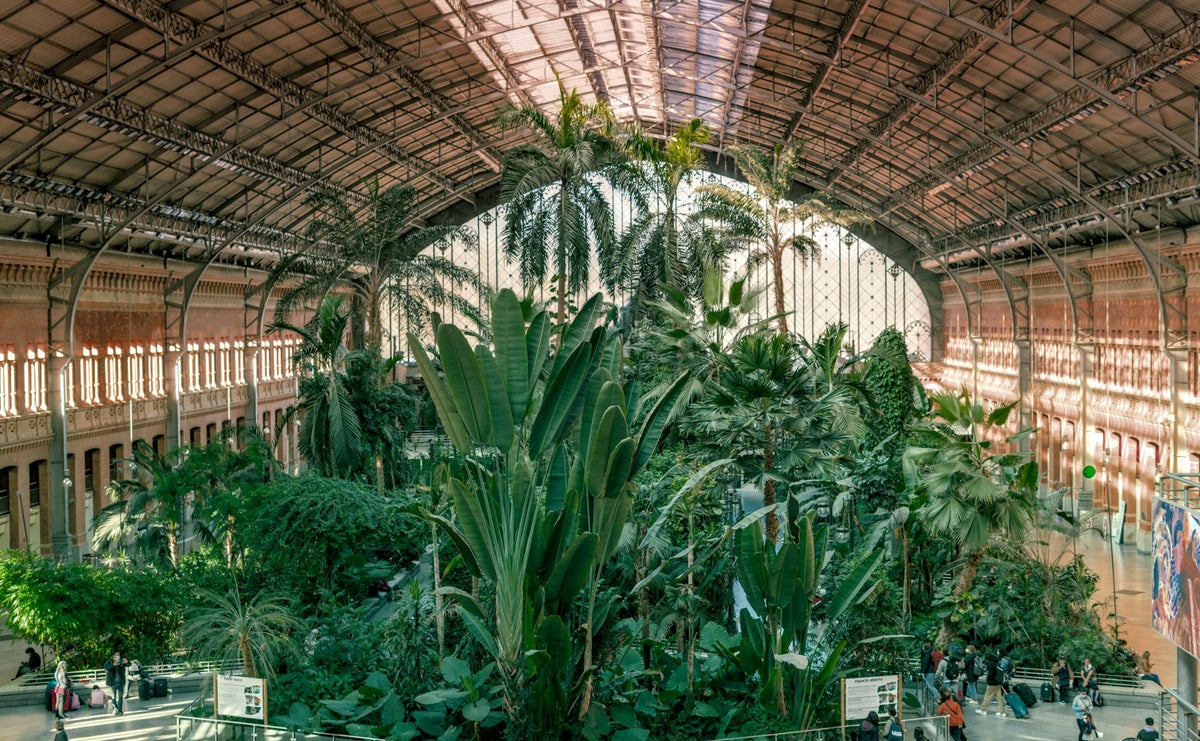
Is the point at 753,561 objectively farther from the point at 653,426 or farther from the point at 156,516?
the point at 156,516

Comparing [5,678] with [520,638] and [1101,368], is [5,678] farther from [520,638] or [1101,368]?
[1101,368]

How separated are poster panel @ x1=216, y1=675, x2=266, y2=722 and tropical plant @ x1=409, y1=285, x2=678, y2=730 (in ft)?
7.91

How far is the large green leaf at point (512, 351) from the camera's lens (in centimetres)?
1300

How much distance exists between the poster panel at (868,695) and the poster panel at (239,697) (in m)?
6.24

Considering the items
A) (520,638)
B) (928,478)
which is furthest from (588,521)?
(928,478)

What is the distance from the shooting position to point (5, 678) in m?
21.3

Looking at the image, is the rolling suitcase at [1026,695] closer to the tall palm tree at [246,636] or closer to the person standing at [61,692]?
the tall palm tree at [246,636]

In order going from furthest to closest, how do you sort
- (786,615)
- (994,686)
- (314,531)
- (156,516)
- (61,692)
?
(156,516) → (314,531) → (994,686) → (61,692) → (786,615)

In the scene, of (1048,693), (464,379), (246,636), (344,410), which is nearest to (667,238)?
(344,410)

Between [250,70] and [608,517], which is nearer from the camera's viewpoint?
[608,517]

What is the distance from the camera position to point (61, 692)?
16719 mm

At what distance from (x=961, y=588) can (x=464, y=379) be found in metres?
11.1

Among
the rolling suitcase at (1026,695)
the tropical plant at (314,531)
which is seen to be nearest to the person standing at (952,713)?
the rolling suitcase at (1026,695)

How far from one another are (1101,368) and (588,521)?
100 ft
